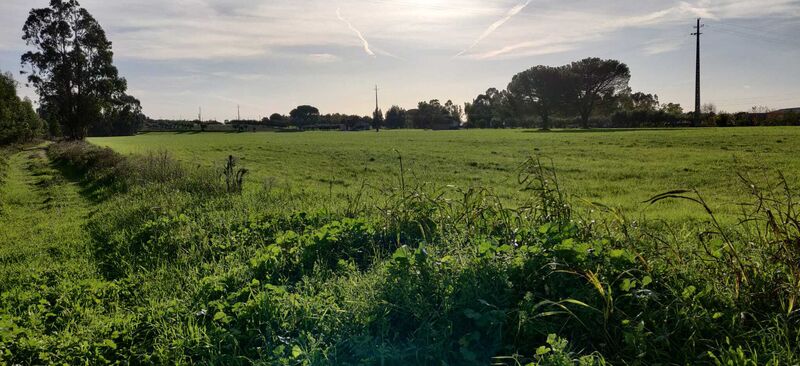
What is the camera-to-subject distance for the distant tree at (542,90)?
8769cm

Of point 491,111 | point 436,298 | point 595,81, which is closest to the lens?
point 436,298

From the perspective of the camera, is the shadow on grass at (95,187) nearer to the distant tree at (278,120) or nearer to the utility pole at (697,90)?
the utility pole at (697,90)

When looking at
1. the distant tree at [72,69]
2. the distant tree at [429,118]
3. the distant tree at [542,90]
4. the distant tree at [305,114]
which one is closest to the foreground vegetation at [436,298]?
the distant tree at [72,69]

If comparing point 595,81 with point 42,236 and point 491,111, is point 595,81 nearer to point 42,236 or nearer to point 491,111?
point 491,111

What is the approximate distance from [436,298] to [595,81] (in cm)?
9192

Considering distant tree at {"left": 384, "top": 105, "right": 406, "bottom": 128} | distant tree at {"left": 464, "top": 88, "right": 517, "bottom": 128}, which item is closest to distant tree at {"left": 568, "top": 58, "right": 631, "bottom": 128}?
distant tree at {"left": 464, "top": 88, "right": 517, "bottom": 128}

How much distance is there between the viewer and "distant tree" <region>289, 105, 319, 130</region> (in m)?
150

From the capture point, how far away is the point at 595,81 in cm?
8631

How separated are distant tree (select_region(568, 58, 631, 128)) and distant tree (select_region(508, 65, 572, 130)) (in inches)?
79.3

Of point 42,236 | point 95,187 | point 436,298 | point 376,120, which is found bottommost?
point 42,236

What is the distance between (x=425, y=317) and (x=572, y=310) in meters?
1.12

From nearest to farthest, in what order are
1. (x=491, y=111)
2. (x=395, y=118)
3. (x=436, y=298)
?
(x=436, y=298) < (x=491, y=111) < (x=395, y=118)

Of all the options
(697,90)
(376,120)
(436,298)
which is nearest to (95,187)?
(436,298)

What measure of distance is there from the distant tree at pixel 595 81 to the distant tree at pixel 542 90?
79.3 inches
